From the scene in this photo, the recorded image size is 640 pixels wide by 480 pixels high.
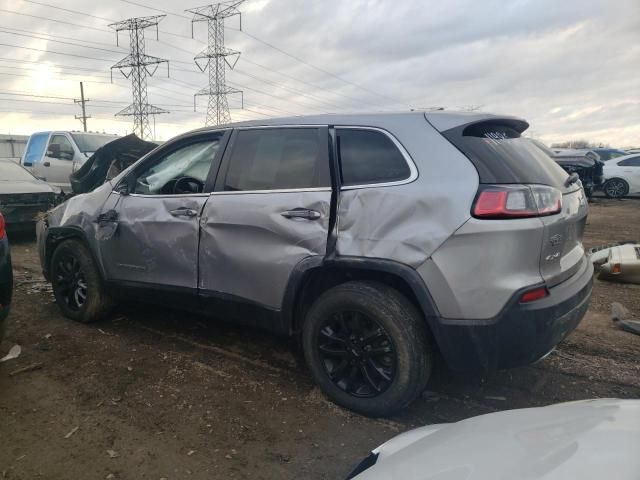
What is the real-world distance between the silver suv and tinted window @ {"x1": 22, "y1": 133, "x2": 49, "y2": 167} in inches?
365

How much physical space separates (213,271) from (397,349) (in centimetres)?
144

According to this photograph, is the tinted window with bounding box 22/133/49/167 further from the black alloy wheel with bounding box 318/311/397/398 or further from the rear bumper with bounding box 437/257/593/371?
the rear bumper with bounding box 437/257/593/371

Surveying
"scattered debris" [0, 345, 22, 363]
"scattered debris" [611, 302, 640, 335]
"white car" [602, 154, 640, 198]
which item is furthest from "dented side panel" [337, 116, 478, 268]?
"white car" [602, 154, 640, 198]

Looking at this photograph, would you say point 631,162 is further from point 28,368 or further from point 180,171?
point 28,368

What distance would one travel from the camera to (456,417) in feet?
9.98

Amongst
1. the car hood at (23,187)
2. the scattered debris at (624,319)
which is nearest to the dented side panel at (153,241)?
the scattered debris at (624,319)

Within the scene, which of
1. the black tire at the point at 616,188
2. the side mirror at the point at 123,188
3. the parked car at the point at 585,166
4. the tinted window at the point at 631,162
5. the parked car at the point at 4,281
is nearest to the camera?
the parked car at the point at 4,281

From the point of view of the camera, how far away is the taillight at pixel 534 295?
99.3 inches

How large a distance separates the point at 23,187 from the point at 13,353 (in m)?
5.18

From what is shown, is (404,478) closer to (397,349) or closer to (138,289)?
(397,349)

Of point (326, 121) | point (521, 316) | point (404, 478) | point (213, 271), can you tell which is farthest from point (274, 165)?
point (404, 478)

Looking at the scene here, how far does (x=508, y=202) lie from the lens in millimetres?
2527

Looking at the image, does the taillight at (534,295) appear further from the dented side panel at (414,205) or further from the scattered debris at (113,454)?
the scattered debris at (113,454)

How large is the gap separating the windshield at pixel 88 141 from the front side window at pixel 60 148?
0.64 feet
